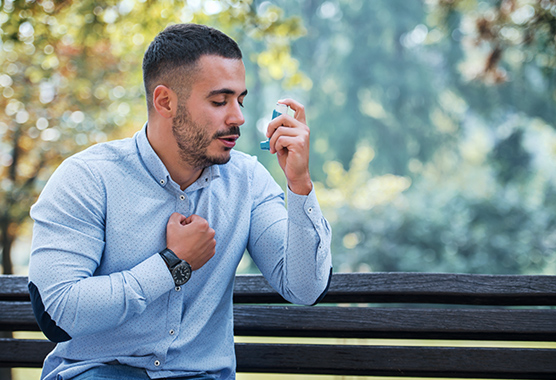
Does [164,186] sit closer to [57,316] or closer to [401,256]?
[57,316]

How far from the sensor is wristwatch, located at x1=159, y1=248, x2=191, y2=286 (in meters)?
1.52

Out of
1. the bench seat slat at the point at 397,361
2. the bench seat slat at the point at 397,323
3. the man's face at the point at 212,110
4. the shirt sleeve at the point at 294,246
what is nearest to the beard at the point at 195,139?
the man's face at the point at 212,110

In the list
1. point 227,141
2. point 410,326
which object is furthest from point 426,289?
point 227,141

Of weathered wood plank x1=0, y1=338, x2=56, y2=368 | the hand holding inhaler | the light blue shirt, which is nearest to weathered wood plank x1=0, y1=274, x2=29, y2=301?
weathered wood plank x1=0, y1=338, x2=56, y2=368

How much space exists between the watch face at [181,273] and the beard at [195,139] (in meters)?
0.33

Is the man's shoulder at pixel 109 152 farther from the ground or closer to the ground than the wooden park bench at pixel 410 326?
farther from the ground

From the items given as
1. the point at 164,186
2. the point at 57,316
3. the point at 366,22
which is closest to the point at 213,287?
the point at 164,186

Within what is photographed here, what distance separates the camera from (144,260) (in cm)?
158

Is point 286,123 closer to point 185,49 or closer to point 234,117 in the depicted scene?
point 234,117

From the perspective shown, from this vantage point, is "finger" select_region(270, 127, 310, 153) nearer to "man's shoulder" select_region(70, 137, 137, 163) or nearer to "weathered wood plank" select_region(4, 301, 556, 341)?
"man's shoulder" select_region(70, 137, 137, 163)

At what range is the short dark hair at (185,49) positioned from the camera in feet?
5.44

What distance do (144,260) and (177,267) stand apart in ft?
0.40

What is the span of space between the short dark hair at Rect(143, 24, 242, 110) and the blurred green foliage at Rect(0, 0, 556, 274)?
1973 millimetres

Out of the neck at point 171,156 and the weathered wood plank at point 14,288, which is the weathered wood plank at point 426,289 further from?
the weathered wood plank at point 14,288
